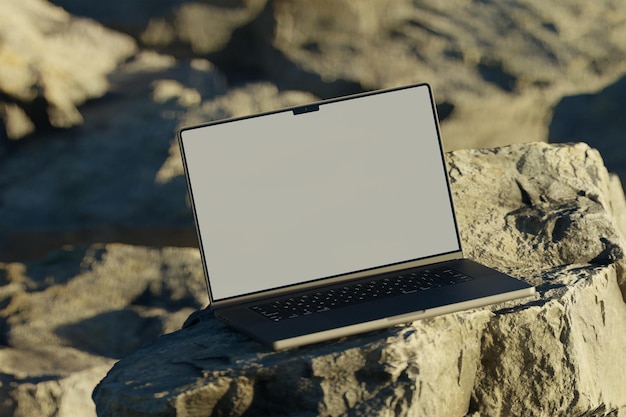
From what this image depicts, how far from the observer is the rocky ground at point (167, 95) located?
377 cm

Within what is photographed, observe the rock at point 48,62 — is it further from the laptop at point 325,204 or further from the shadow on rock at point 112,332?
the laptop at point 325,204

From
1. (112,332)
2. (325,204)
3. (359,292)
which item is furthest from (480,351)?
(112,332)

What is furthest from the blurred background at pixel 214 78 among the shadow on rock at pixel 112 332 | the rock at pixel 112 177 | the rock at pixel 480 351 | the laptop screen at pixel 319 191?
the laptop screen at pixel 319 191

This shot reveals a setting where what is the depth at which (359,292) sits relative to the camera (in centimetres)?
164

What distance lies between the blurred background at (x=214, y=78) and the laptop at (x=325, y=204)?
230cm

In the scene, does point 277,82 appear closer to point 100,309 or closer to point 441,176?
point 100,309

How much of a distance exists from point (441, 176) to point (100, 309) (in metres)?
2.20

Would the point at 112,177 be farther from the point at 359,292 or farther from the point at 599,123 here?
the point at 359,292

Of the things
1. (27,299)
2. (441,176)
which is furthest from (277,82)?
(441,176)

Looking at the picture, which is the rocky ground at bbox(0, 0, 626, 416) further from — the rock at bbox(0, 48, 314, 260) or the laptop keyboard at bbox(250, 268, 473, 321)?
the laptop keyboard at bbox(250, 268, 473, 321)

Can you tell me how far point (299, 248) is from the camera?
173 centimetres

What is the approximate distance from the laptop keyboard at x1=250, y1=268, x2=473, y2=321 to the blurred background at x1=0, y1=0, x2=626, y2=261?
2.39 metres

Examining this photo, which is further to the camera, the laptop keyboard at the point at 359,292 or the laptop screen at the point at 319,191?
the laptop screen at the point at 319,191

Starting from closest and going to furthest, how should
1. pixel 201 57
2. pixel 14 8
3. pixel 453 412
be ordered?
1. pixel 453 412
2. pixel 14 8
3. pixel 201 57
